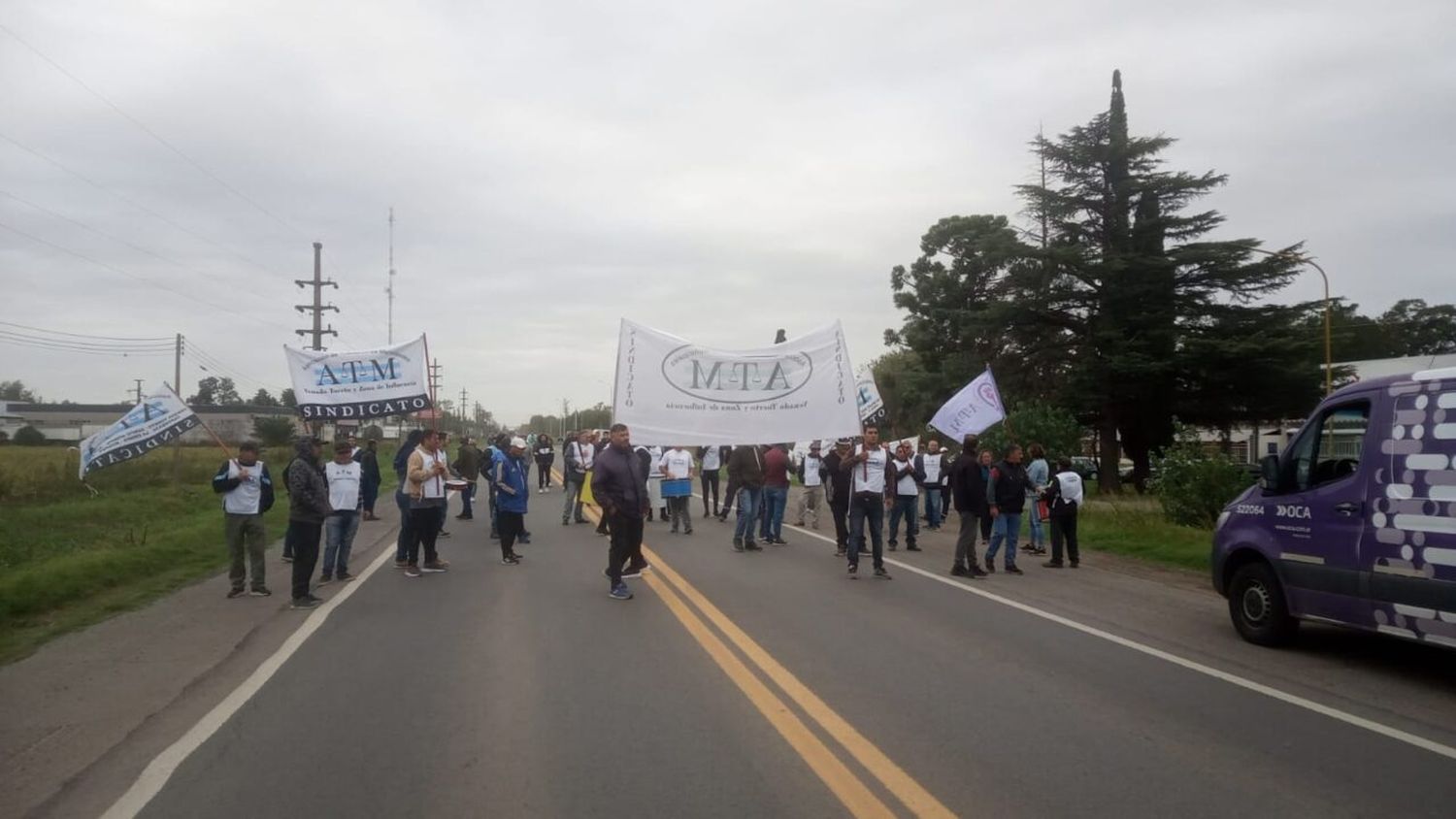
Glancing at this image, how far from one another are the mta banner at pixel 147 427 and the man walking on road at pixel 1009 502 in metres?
11.0

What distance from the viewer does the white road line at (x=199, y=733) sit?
4879 millimetres

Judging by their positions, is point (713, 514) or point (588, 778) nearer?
point (588, 778)

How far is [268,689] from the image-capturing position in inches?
276

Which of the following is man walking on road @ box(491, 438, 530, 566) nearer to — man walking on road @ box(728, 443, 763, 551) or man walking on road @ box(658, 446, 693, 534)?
man walking on road @ box(728, 443, 763, 551)

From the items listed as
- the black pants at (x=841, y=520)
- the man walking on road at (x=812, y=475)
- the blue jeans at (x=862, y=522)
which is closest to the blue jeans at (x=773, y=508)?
the black pants at (x=841, y=520)

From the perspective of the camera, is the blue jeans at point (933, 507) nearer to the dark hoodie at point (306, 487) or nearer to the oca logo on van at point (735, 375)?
the oca logo on van at point (735, 375)

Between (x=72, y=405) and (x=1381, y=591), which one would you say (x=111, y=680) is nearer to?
(x=1381, y=591)

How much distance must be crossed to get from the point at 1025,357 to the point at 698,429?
35.1 metres

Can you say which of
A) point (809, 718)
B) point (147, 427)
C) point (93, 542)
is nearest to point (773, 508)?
point (147, 427)

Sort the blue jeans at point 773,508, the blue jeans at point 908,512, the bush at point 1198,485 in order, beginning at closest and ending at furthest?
the blue jeans at point 908,512, the blue jeans at point 773,508, the bush at point 1198,485

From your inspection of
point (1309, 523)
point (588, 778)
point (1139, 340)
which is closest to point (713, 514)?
point (1309, 523)

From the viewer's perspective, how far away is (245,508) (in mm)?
11062

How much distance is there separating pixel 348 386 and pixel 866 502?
7.85 meters

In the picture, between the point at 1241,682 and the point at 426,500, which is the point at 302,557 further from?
the point at 1241,682
